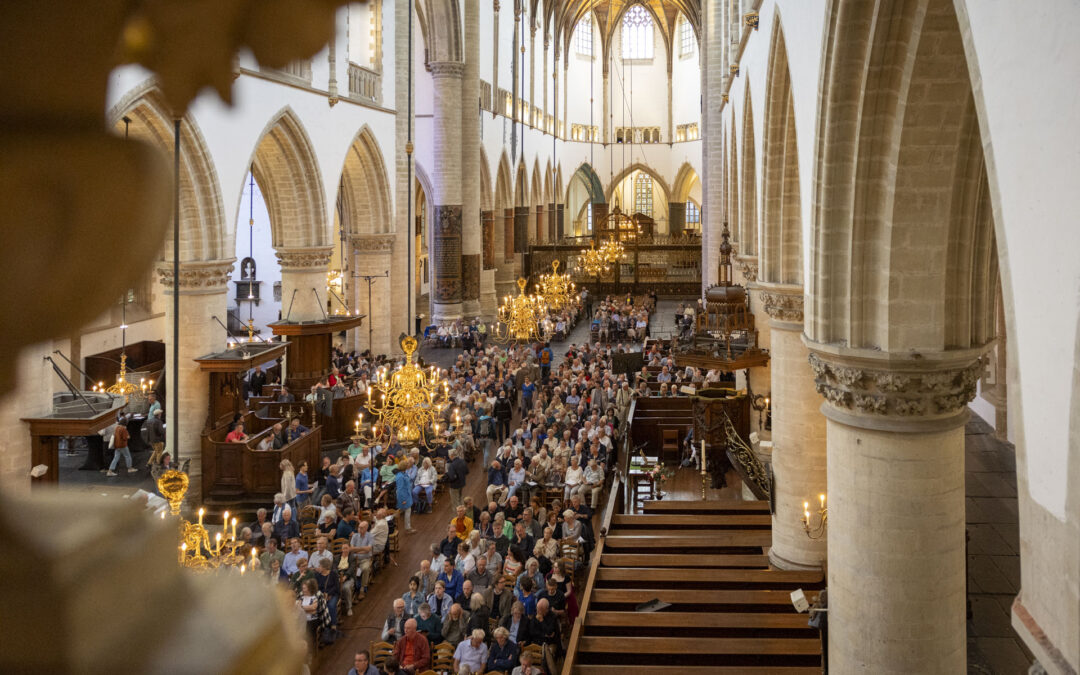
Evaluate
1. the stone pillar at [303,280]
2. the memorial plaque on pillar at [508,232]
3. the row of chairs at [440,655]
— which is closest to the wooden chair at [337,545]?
the row of chairs at [440,655]

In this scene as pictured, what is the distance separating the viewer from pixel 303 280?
69.4ft

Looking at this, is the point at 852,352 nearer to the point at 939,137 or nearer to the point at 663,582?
the point at 939,137

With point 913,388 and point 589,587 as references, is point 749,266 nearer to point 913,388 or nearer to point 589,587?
point 589,587

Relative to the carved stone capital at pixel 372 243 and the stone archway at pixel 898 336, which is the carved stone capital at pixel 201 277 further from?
the stone archway at pixel 898 336

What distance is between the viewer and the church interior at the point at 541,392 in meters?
0.61

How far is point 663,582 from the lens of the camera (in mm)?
10836

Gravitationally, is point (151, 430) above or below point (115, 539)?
below

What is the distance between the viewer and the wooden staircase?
8891 millimetres

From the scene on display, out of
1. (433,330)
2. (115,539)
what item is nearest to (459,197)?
(433,330)

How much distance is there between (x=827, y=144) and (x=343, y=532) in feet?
26.7

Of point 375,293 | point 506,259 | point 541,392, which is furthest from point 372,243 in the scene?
point 506,259

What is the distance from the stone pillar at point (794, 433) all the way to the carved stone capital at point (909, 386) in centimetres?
361

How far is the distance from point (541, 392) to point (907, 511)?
42.8 ft

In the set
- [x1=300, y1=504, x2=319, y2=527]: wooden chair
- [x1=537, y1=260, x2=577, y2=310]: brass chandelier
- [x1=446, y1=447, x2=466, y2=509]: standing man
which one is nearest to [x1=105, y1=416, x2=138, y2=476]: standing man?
[x1=300, y1=504, x2=319, y2=527]: wooden chair
